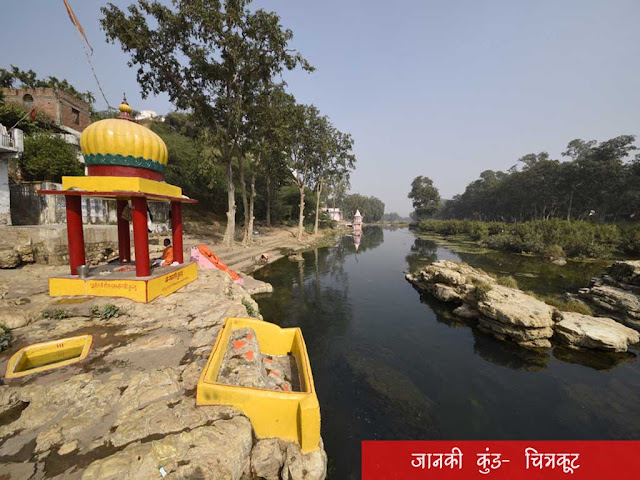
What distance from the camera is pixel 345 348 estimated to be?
29.4ft

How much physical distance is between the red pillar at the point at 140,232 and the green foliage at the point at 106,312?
1.17m

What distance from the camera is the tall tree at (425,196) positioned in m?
84.2

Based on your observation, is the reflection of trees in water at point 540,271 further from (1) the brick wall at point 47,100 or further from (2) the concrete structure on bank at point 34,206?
(1) the brick wall at point 47,100

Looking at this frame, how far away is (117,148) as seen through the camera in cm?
667

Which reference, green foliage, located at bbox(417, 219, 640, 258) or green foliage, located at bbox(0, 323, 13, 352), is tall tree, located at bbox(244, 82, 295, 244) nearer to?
green foliage, located at bbox(0, 323, 13, 352)

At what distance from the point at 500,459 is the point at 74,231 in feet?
37.7

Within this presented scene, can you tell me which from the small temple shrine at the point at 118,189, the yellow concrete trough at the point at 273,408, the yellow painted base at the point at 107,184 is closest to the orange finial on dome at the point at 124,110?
the small temple shrine at the point at 118,189

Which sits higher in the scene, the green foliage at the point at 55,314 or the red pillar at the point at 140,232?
the red pillar at the point at 140,232

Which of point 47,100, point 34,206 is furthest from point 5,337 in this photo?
point 47,100

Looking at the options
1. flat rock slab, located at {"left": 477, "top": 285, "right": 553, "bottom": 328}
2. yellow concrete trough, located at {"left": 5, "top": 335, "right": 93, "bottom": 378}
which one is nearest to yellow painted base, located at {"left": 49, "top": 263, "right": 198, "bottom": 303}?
yellow concrete trough, located at {"left": 5, "top": 335, "right": 93, "bottom": 378}

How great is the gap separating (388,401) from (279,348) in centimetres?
312

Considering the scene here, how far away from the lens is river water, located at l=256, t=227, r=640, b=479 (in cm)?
577

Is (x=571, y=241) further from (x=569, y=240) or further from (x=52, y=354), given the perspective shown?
(x=52, y=354)

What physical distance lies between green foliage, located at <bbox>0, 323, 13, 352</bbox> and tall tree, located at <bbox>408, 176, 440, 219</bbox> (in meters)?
89.5
